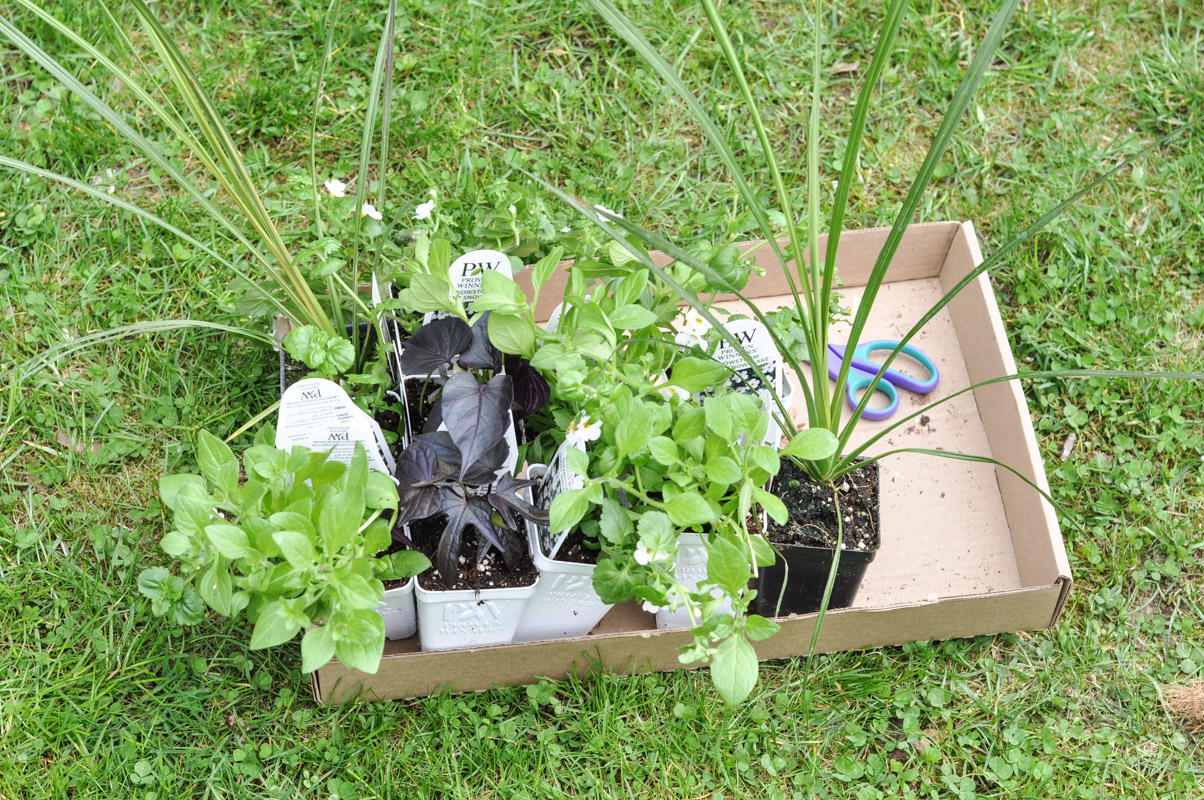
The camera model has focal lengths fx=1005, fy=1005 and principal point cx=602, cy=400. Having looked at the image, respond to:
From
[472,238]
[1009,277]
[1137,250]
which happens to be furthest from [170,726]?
[1137,250]

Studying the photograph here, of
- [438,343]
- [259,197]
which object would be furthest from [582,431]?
[259,197]

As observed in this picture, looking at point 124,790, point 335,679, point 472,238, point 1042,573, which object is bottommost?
point 124,790

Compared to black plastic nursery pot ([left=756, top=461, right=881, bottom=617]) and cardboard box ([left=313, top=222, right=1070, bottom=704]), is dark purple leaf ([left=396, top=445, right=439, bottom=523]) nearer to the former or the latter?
cardboard box ([left=313, top=222, right=1070, bottom=704])

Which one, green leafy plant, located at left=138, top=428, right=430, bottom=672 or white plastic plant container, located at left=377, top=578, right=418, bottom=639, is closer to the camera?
green leafy plant, located at left=138, top=428, right=430, bottom=672

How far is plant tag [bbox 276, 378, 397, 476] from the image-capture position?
3.42 feet

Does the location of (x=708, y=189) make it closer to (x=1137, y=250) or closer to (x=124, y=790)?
(x=1137, y=250)

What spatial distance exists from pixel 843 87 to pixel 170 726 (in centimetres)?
158

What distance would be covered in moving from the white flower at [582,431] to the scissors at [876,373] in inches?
24.0

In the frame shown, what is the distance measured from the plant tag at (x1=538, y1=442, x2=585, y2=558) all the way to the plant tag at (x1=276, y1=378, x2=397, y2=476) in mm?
184

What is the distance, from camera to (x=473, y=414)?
1030mm

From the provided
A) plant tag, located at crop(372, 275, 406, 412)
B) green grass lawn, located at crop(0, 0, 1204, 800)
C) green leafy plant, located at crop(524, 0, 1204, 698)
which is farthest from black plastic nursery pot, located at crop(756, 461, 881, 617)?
plant tag, located at crop(372, 275, 406, 412)

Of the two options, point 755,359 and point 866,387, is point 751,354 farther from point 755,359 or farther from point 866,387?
point 866,387

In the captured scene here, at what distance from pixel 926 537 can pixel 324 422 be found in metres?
0.86

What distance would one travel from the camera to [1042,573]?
4.38 ft
